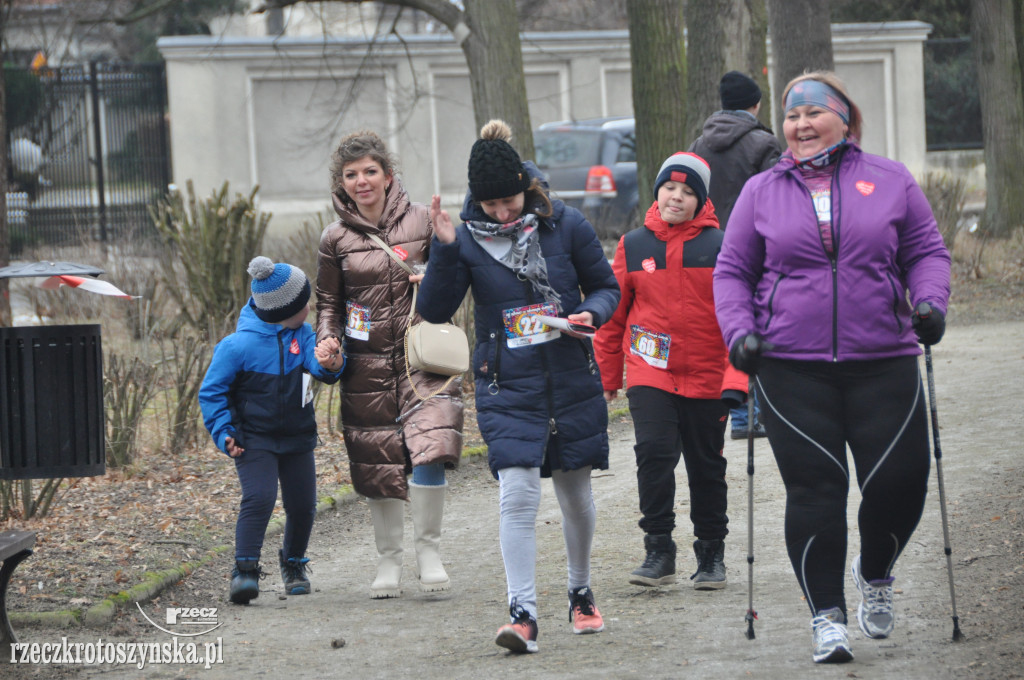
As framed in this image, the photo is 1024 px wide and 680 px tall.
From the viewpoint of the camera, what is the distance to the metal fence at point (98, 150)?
2272cm

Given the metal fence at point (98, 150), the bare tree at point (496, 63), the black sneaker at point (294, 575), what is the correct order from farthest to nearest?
the metal fence at point (98, 150) → the bare tree at point (496, 63) → the black sneaker at point (294, 575)

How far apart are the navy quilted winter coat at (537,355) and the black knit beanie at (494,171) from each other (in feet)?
0.53

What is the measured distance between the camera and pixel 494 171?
4668 millimetres

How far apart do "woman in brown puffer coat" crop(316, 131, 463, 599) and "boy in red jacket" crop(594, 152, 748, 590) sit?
31.4 inches

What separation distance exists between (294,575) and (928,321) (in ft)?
10.1

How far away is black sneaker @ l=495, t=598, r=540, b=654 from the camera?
4430 mm

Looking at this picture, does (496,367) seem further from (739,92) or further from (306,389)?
(739,92)

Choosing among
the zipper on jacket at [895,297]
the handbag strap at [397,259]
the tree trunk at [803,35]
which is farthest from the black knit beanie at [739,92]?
the tree trunk at [803,35]

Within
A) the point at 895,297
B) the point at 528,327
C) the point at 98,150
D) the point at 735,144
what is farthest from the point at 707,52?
the point at 98,150

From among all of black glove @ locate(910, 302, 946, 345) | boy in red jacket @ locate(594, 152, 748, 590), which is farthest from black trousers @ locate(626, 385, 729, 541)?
black glove @ locate(910, 302, 946, 345)

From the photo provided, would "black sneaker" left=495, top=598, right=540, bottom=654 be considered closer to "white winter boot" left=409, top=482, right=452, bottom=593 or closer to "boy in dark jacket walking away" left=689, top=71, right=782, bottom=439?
"white winter boot" left=409, top=482, right=452, bottom=593

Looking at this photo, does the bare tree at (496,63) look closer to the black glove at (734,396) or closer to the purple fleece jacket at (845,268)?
the black glove at (734,396)

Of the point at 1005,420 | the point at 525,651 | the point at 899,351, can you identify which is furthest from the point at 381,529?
the point at 1005,420

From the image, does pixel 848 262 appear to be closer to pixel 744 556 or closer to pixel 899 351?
pixel 899 351
